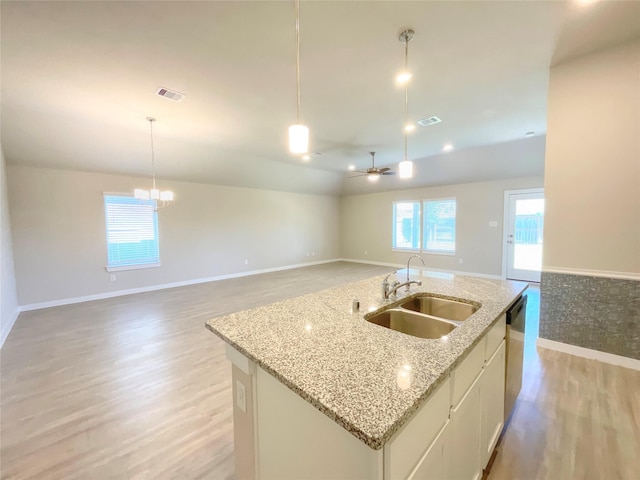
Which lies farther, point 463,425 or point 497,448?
point 497,448

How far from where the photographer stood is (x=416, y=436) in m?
0.85

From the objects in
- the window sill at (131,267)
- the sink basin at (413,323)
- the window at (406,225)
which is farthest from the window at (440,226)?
the window sill at (131,267)

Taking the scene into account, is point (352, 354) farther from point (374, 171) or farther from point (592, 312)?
point (374, 171)

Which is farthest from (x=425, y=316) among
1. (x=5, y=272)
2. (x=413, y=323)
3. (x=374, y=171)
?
(x=5, y=272)

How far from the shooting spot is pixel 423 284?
2230 mm

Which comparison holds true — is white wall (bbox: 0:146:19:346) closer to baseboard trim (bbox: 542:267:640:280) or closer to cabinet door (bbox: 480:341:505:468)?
cabinet door (bbox: 480:341:505:468)

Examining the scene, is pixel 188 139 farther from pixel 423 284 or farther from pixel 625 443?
pixel 625 443

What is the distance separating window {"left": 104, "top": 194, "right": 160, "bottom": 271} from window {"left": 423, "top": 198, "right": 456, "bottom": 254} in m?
6.92

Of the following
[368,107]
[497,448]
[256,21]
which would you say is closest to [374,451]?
[497,448]

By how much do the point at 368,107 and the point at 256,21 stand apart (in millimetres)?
1854

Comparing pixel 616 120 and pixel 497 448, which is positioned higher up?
pixel 616 120

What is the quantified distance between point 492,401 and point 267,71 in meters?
3.19

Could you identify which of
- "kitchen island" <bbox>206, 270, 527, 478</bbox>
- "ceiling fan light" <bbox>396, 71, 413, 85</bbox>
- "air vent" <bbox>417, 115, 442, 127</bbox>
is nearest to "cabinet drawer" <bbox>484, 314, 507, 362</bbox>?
"kitchen island" <bbox>206, 270, 527, 478</bbox>

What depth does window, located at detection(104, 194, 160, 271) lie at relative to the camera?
5.28 meters
